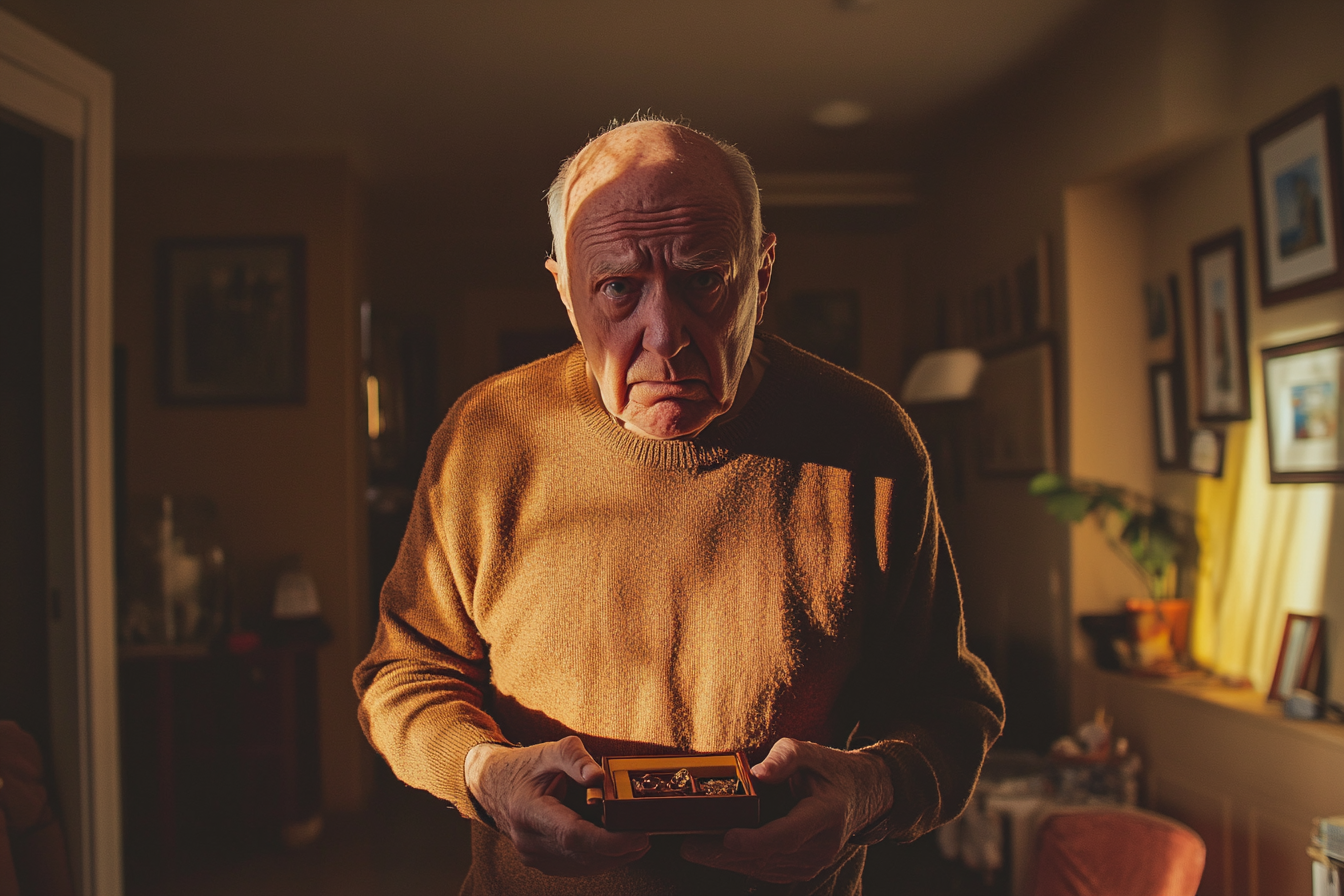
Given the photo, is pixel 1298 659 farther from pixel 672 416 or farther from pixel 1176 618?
pixel 672 416

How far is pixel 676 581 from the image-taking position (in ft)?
2.79

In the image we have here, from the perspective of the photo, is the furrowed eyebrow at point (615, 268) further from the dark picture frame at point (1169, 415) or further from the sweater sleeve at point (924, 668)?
the dark picture frame at point (1169, 415)

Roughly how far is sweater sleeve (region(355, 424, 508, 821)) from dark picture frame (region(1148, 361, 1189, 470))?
2917 millimetres

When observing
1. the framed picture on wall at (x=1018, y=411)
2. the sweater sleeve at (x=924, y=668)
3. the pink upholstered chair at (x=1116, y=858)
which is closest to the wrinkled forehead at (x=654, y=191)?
the sweater sleeve at (x=924, y=668)

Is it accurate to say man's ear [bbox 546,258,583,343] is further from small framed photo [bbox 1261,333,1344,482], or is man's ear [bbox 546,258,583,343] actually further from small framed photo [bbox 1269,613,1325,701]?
small framed photo [bbox 1269,613,1325,701]

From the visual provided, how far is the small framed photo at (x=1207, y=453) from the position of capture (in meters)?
2.88

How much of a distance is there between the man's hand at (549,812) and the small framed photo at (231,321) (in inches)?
149

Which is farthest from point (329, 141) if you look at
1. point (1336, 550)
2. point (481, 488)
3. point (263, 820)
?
point (1336, 550)

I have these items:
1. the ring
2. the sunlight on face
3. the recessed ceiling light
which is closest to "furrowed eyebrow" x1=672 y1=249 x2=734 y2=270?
the sunlight on face

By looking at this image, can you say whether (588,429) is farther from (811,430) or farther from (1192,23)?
(1192,23)

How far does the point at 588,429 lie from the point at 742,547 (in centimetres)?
19

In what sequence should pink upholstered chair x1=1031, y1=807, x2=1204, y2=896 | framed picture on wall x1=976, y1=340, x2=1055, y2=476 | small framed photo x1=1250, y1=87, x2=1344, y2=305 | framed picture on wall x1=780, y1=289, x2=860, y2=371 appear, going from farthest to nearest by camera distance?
framed picture on wall x1=780, y1=289, x2=860, y2=371, framed picture on wall x1=976, y1=340, x2=1055, y2=476, small framed photo x1=1250, y1=87, x2=1344, y2=305, pink upholstered chair x1=1031, y1=807, x2=1204, y2=896

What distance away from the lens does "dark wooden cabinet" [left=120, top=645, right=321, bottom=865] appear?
136 inches

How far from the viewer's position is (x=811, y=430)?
880 mm
